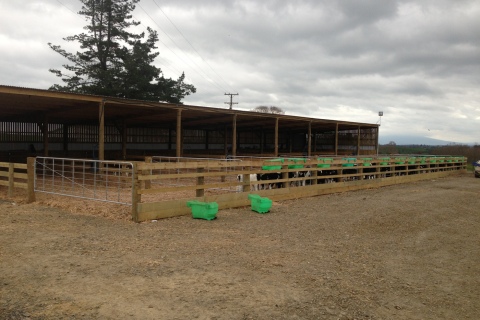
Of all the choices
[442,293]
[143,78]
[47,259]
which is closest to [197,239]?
[47,259]

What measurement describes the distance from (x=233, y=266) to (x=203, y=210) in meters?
3.12

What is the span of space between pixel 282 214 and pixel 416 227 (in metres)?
2.94

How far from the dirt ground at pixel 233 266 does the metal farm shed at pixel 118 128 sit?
693cm

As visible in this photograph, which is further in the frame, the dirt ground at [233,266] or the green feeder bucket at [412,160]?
the green feeder bucket at [412,160]

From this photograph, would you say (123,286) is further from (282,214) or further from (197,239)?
(282,214)

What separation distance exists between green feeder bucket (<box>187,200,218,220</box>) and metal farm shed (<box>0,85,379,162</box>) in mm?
7262

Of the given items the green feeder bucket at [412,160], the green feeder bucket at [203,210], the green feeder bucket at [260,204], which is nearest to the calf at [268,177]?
the green feeder bucket at [260,204]

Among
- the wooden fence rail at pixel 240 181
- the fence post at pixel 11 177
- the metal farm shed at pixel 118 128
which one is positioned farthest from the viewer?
the metal farm shed at pixel 118 128

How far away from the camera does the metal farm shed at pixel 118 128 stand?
49.8 ft

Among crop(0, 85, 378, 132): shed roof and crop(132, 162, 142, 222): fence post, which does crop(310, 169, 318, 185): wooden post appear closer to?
crop(0, 85, 378, 132): shed roof

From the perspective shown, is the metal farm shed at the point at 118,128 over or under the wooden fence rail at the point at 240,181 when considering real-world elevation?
over

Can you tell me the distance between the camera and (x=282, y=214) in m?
9.40

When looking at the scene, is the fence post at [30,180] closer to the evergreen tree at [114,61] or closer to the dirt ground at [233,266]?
the dirt ground at [233,266]

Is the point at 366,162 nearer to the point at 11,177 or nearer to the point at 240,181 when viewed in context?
the point at 240,181
